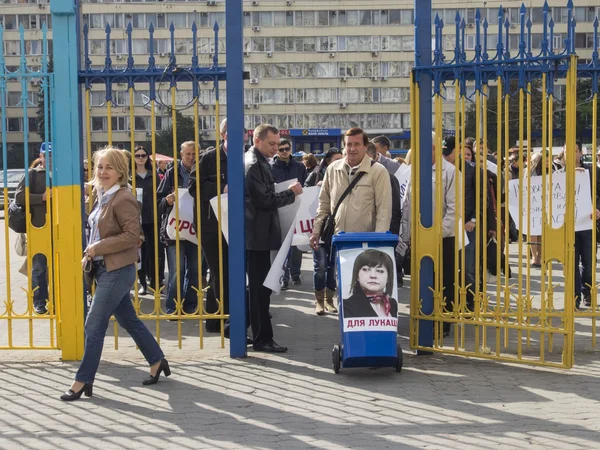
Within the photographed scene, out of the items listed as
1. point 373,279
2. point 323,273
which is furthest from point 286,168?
point 373,279

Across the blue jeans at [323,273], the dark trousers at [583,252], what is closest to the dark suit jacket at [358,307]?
the blue jeans at [323,273]

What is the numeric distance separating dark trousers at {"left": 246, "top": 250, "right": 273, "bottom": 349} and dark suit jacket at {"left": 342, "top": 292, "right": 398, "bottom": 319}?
1.20 meters

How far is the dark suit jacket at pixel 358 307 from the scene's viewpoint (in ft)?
23.9

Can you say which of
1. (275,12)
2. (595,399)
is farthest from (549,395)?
(275,12)

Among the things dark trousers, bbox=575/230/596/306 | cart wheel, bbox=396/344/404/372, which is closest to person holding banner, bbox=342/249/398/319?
cart wheel, bbox=396/344/404/372

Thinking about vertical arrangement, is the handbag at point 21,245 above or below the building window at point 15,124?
below

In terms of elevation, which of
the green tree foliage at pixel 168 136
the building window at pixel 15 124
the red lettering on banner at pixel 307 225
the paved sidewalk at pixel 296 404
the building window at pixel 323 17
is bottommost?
the paved sidewalk at pixel 296 404

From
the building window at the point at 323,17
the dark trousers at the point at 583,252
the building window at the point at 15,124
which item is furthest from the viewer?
the building window at the point at 15,124

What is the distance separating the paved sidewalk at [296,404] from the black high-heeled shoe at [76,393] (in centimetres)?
5

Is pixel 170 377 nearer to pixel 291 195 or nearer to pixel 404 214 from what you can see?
pixel 291 195

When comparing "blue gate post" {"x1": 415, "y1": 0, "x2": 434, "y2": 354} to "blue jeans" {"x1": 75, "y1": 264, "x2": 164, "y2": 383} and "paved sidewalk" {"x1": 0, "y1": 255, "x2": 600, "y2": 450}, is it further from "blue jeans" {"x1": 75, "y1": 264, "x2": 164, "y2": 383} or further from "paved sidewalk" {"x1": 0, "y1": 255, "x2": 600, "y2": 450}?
"blue jeans" {"x1": 75, "y1": 264, "x2": 164, "y2": 383}

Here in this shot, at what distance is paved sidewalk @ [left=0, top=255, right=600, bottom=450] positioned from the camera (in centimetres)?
575

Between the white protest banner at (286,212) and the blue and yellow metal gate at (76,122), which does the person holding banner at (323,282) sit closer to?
the white protest banner at (286,212)

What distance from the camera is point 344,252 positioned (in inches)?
294
